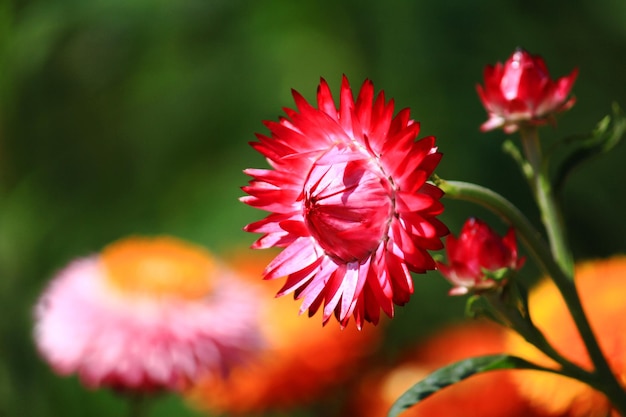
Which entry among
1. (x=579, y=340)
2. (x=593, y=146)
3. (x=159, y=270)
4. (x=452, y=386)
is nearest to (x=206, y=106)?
(x=159, y=270)

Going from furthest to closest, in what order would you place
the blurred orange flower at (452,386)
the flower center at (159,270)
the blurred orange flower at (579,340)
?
the flower center at (159,270) < the blurred orange flower at (452,386) < the blurred orange flower at (579,340)

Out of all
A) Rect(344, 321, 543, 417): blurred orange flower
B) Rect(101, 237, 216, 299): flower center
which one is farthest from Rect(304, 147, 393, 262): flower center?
Rect(101, 237, 216, 299): flower center

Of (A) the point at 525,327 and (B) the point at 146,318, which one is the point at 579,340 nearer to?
(A) the point at 525,327

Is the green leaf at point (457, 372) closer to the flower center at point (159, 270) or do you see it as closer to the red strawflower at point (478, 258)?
the red strawflower at point (478, 258)

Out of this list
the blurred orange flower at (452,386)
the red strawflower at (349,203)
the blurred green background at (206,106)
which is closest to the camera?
the red strawflower at (349,203)

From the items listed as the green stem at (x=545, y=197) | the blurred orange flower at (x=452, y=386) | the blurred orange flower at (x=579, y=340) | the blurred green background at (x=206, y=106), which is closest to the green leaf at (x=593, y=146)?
the green stem at (x=545, y=197)

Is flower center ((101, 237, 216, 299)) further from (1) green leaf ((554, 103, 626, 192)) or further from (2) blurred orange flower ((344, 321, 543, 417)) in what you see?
(1) green leaf ((554, 103, 626, 192))
